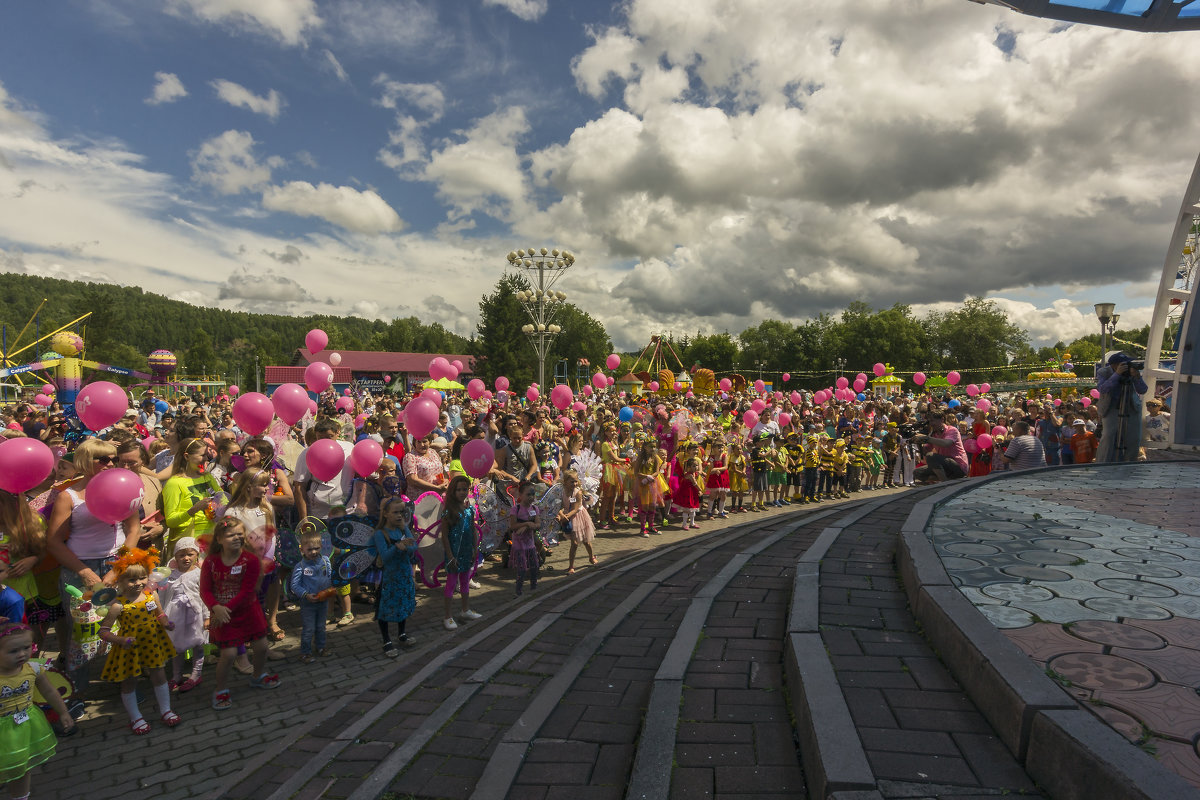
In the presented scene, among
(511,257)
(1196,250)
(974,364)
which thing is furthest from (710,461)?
(974,364)

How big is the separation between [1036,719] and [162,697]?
501cm

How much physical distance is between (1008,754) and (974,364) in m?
83.2

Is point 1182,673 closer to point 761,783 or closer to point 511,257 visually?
point 761,783

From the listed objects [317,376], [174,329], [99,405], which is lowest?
[99,405]

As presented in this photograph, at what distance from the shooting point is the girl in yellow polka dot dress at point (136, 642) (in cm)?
409

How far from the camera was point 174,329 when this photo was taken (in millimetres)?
134500

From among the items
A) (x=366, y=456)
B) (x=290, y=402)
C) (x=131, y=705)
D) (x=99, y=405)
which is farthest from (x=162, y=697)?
(x=290, y=402)

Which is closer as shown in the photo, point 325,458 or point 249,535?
point 249,535

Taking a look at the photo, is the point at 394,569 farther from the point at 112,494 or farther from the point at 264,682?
the point at 112,494

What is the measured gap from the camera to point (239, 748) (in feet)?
12.5

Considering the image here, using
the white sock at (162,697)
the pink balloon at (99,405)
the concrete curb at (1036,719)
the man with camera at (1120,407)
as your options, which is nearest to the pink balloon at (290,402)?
the pink balloon at (99,405)

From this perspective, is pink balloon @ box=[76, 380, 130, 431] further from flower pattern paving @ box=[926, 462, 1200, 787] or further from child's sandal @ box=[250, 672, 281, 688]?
flower pattern paving @ box=[926, 462, 1200, 787]


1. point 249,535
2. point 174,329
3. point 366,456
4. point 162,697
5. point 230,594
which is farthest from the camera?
point 174,329

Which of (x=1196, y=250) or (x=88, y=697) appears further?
(x=1196, y=250)
